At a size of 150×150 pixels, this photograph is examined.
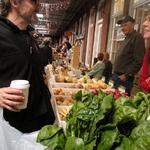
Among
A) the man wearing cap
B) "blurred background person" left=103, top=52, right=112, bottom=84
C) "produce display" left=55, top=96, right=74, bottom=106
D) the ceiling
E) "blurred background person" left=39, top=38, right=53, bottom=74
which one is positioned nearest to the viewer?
"blurred background person" left=39, top=38, right=53, bottom=74

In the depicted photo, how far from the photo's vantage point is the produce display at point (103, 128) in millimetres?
1070

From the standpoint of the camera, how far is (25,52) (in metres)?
1.91

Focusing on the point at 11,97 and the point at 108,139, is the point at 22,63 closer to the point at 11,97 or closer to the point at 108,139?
the point at 11,97

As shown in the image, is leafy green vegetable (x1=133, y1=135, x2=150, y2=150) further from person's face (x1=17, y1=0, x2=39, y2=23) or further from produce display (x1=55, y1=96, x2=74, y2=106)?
produce display (x1=55, y1=96, x2=74, y2=106)

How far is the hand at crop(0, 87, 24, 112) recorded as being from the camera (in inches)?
58.4

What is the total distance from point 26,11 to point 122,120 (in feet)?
3.51

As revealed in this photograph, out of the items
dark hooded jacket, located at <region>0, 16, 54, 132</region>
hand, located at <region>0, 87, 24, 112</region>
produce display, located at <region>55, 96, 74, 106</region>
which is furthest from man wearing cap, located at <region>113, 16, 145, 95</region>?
hand, located at <region>0, 87, 24, 112</region>

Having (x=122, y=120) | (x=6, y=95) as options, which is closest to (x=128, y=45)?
(x=6, y=95)

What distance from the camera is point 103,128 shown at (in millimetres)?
1149

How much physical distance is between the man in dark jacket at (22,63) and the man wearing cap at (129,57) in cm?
282

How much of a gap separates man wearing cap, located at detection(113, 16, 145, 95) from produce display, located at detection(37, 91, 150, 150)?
342 cm

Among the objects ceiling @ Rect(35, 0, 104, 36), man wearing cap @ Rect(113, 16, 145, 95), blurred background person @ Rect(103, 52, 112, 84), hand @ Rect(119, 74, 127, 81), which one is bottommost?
blurred background person @ Rect(103, 52, 112, 84)

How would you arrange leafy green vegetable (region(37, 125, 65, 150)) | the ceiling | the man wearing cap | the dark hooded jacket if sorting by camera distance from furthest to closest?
the ceiling < the man wearing cap < the dark hooded jacket < leafy green vegetable (region(37, 125, 65, 150))

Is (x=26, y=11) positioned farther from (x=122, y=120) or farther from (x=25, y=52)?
(x=122, y=120)
